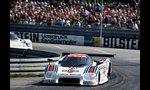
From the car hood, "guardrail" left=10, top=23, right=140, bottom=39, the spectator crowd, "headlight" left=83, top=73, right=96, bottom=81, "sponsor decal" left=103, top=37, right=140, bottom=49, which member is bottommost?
"headlight" left=83, top=73, right=96, bottom=81

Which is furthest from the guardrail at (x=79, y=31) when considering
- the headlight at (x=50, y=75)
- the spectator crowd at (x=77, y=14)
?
the headlight at (x=50, y=75)

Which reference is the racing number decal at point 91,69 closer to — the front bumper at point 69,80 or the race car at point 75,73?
the race car at point 75,73

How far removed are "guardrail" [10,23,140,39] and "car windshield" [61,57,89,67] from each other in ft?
48.5

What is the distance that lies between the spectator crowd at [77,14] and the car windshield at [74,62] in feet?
41.6

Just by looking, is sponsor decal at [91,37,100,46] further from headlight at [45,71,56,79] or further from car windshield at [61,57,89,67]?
headlight at [45,71,56,79]

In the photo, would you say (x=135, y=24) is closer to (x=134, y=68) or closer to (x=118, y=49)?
(x=118, y=49)

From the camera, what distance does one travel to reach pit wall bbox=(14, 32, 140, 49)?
24.5m

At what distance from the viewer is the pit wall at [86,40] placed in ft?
80.5

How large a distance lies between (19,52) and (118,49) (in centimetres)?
932

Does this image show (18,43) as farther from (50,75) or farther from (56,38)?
(50,75)

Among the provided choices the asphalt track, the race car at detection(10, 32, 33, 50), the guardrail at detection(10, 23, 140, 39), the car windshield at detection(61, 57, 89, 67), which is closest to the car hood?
the car windshield at detection(61, 57, 89, 67)

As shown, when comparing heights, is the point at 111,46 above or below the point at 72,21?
below

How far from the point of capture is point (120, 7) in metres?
25.0

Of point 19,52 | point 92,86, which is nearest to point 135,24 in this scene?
point 19,52
